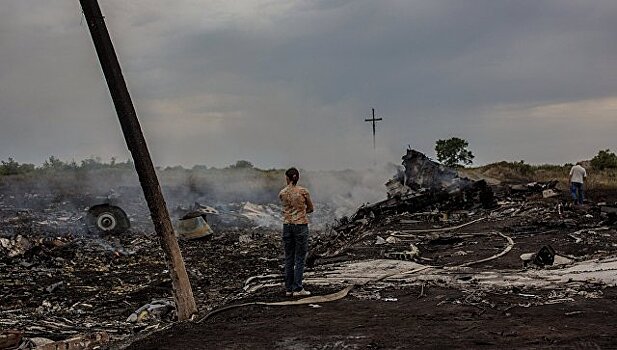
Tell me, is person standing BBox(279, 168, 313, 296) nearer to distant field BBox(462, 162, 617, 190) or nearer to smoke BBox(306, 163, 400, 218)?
smoke BBox(306, 163, 400, 218)

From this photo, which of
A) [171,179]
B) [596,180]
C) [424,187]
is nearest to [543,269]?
[424,187]

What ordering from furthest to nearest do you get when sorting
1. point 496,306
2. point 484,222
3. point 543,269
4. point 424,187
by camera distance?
point 424,187, point 484,222, point 543,269, point 496,306

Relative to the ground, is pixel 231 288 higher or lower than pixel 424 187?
lower

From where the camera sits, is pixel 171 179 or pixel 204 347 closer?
pixel 204 347


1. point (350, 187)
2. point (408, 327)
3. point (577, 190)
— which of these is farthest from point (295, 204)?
point (350, 187)

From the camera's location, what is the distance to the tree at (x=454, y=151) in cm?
5162

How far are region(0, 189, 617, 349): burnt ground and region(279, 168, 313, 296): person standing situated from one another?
41 cm

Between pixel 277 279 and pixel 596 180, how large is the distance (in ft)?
90.3

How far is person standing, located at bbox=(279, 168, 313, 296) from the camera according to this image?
933cm

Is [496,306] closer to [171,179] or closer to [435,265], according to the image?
[435,265]

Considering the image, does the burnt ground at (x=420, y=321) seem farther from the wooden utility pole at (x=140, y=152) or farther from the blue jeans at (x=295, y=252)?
the wooden utility pole at (x=140, y=152)

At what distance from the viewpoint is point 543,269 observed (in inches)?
438

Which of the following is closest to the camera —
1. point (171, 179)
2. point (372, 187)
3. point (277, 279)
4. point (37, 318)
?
point (37, 318)

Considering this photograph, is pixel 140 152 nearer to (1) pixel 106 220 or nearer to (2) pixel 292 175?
(2) pixel 292 175
